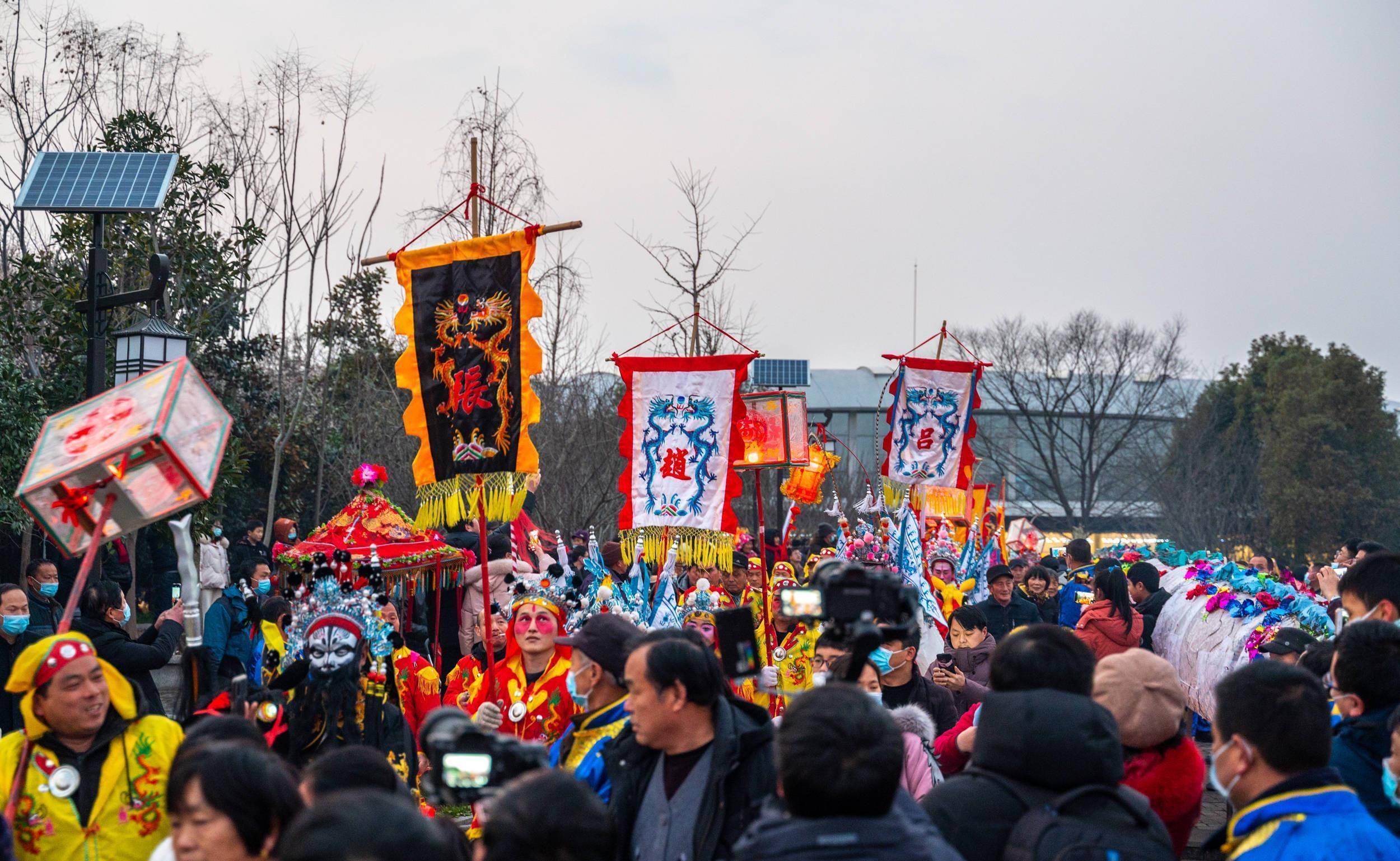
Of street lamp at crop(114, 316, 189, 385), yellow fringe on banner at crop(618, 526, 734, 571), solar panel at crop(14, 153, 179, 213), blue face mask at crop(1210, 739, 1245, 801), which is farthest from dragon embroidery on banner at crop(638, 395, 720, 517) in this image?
blue face mask at crop(1210, 739, 1245, 801)

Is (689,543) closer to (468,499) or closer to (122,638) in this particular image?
(468,499)

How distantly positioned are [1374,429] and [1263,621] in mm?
24269

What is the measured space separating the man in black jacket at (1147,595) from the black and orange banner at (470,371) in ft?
18.3

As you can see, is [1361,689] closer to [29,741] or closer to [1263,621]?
[29,741]

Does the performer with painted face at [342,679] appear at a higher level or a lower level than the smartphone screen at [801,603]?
lower

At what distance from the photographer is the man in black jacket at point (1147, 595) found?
34.9 ft

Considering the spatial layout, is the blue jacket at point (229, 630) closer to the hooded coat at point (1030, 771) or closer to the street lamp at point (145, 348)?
the street lamp at point (145, 348)

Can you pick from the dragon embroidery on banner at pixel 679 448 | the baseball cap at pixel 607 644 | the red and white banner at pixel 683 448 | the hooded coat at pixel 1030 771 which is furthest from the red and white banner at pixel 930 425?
the hooded coat at pixel 1030 771

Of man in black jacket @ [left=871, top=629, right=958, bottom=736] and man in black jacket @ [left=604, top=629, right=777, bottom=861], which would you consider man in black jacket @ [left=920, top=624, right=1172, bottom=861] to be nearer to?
man in black jacket @ [left=604, top=629, right=777, bottom=861]

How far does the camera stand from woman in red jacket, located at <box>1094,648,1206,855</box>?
3.63 meters

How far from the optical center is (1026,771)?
9.80 ft

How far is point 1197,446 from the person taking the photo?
121 ft

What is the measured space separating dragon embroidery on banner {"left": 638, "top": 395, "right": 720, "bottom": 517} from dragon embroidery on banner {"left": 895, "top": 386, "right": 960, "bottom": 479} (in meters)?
3.70

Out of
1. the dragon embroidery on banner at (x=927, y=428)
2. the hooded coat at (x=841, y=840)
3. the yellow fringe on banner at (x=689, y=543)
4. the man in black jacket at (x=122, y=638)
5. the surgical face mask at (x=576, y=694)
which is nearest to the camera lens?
the hooded coat at (x=841, y=840)
